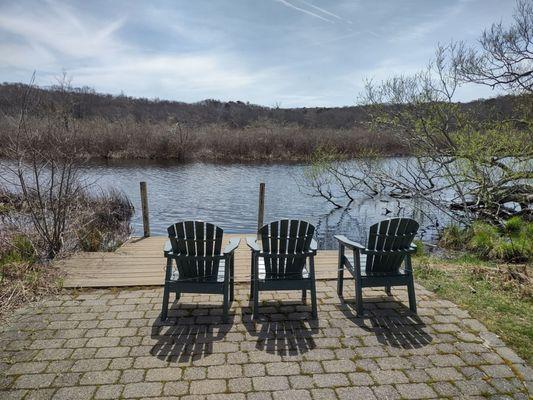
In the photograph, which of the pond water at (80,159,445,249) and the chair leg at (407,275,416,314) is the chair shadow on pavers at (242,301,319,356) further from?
the pond water at (80,159,445,249)

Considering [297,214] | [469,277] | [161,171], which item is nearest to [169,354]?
[469,277]

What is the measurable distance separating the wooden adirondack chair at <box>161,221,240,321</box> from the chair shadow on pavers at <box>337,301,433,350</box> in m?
1.24

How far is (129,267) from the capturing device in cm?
494

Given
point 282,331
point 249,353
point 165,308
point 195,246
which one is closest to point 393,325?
point 282,331

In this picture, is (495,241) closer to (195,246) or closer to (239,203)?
→ (195,246)

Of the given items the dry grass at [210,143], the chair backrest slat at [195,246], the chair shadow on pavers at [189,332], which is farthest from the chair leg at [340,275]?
the dry grass at [210,143]

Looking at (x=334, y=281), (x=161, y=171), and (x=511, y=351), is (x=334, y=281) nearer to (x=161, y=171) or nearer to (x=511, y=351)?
(x=511, y=351)

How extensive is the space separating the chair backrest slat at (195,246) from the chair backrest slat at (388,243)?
148 cm

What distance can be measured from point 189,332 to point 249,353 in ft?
2.04

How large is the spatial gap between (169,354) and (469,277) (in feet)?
12.3

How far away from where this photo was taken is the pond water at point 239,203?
11.9 meters

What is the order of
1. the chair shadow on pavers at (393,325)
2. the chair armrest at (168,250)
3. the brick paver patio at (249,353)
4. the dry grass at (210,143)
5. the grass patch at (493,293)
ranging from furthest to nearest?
the dry grass at (210,143) < the chair armrest at (168,250) < the grass patch at (493,293) < the chair shadow on pavers at (393,325) < the brick paver patio at (249,353)

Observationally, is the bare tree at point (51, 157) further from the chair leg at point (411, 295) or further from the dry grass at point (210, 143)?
the dry grass at point (210, 143)

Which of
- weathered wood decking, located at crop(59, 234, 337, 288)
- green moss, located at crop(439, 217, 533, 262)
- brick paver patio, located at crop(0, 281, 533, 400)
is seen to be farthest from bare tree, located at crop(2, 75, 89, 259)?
→ green moss, located at crop(439, 217, 533, 262)
